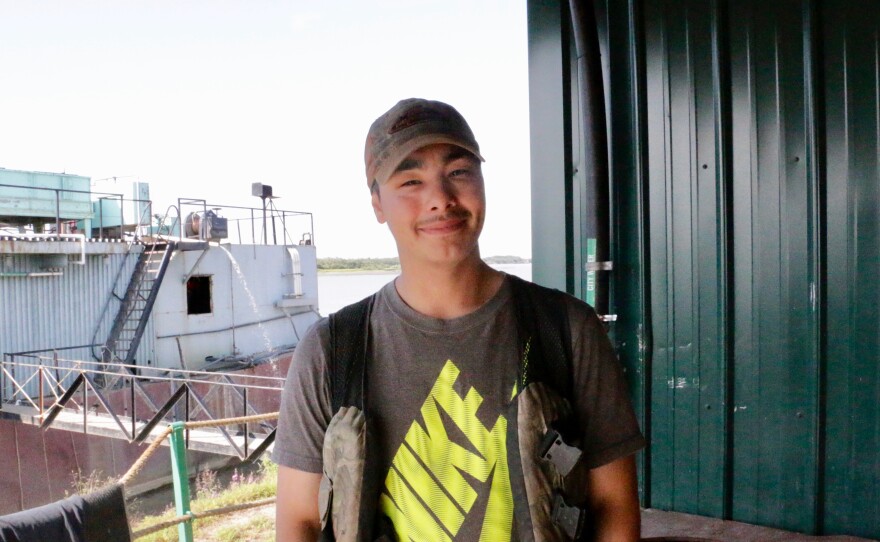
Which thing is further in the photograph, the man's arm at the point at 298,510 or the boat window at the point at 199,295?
the boat window at the point at 199,295

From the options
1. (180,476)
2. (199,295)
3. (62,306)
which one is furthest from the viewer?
(199,295)

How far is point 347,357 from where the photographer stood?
1.52 meters

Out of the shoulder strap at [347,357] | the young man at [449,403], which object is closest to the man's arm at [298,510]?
the young man at [449,403]

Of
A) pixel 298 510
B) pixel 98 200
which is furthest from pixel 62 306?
pixel 298 510

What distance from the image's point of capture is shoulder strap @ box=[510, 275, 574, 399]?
1.43 meters

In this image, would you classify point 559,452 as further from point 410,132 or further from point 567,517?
point 410,132

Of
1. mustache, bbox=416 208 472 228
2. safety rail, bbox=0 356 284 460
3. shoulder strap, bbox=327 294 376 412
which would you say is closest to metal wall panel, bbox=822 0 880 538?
mustache, bbox=416 208 472 228

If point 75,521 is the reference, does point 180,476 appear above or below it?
below

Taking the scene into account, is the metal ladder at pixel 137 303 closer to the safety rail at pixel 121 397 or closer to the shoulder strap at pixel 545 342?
the safety rail at pixel 121 397

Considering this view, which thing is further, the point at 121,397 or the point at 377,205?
the point at 121,397

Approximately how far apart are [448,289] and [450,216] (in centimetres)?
18

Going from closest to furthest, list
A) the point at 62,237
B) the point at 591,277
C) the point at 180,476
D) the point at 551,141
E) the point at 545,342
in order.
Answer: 1. the point at 545,342
2. the point at 591,277
3. the point at 551,141
4. the point at 180,476
5. the point at 62,237

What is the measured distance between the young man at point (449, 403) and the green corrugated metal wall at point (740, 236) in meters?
2.29

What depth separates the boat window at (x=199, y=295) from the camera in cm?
2050
